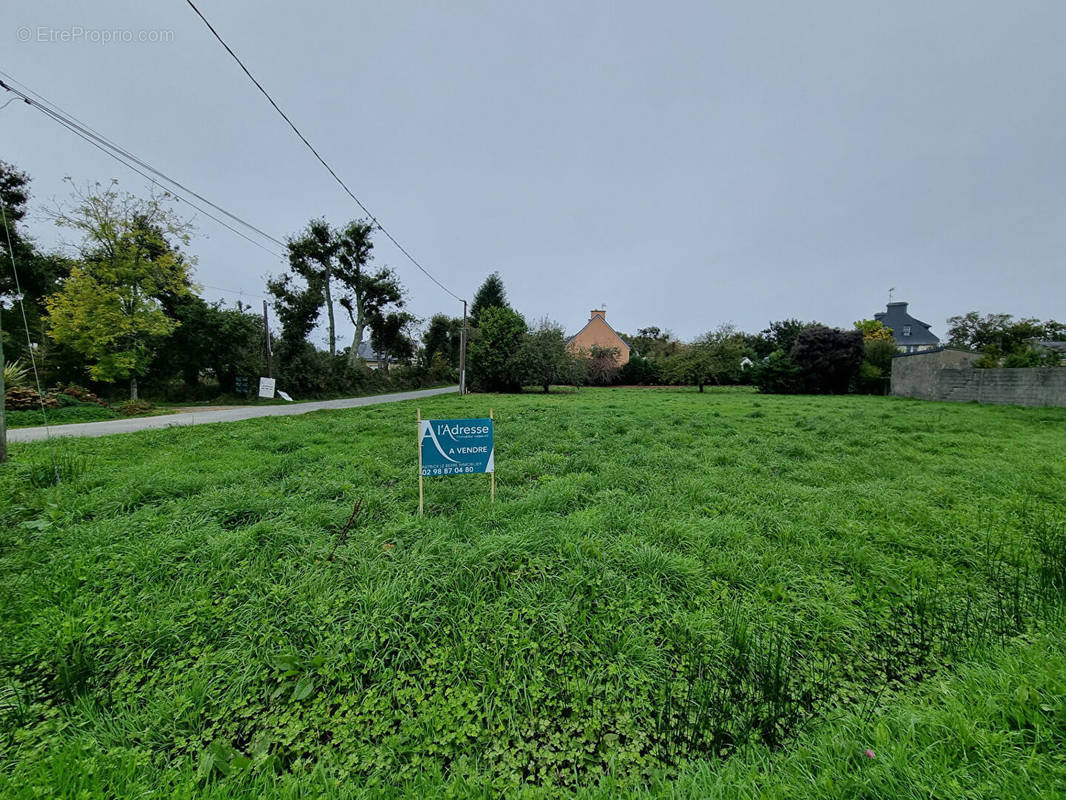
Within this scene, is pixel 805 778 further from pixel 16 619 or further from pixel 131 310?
pixel 131 310

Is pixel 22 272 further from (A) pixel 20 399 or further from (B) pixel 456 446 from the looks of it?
(B) pixel 456 446

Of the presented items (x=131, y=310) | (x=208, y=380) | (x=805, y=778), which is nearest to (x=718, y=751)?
(x=805, y=778)

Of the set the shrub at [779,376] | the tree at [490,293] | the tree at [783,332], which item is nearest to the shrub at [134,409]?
the tree at [490,293]

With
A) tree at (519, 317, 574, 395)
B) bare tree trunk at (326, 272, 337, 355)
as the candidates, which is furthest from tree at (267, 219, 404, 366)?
tree at (519, 317, 574, 395)

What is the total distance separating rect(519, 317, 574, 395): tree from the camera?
75.0 feet

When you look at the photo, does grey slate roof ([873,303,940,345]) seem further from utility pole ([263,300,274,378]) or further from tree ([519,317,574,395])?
utility pole ([263,300,274,378])

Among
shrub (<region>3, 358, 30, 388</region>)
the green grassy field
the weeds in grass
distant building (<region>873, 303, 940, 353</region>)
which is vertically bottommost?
the green grassy field

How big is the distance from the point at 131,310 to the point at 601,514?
1986 centimetres

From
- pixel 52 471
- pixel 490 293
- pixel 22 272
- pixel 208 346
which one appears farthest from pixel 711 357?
pixel 22 272

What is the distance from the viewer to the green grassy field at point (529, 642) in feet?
4.58

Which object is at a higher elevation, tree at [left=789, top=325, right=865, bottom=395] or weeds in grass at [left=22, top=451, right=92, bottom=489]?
tree at [left=789, top=325, right=865, bottom=395]

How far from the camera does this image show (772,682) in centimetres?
180

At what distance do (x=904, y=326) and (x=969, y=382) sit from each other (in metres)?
45.2

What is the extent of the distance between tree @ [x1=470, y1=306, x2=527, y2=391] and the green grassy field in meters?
19.4
